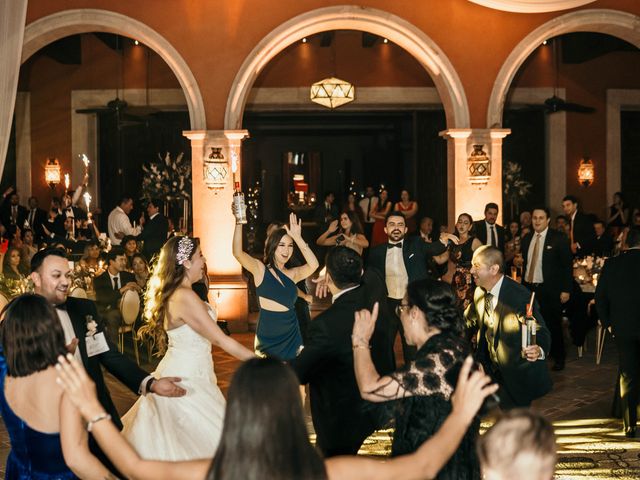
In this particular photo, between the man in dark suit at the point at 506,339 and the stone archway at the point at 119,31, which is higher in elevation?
the stone archway at the point at 119,31

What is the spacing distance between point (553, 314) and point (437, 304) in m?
5.67

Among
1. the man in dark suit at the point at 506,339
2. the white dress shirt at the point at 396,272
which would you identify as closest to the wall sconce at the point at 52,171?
the white dress shirt at the point at 396,272

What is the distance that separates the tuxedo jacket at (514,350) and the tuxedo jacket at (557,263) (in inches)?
151

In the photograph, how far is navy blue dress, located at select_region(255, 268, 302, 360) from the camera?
20.0ft

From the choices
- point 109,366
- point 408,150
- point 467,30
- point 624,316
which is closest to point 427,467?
point 109,366

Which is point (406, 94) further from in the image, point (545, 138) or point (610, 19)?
point (610, 19)

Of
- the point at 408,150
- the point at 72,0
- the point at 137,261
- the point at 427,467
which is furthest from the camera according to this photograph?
the point at 408,150

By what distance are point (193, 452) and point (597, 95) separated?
44.8 ft

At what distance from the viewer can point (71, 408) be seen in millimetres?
2846

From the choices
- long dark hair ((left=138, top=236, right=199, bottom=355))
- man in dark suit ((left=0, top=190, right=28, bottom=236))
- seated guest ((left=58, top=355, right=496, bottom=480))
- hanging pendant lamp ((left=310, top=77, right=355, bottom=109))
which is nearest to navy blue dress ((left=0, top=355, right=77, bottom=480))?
seated guest ((left=58, top=355, right=496, bottom=480))

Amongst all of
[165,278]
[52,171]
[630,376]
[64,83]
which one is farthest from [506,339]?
[64,83]

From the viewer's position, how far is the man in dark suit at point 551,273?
8.72m

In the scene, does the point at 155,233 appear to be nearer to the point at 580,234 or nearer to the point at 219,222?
the point at 219,222

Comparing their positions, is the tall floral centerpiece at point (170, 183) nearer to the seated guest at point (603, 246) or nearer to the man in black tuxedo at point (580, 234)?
the man in black tuxedo at point (580, 234)
